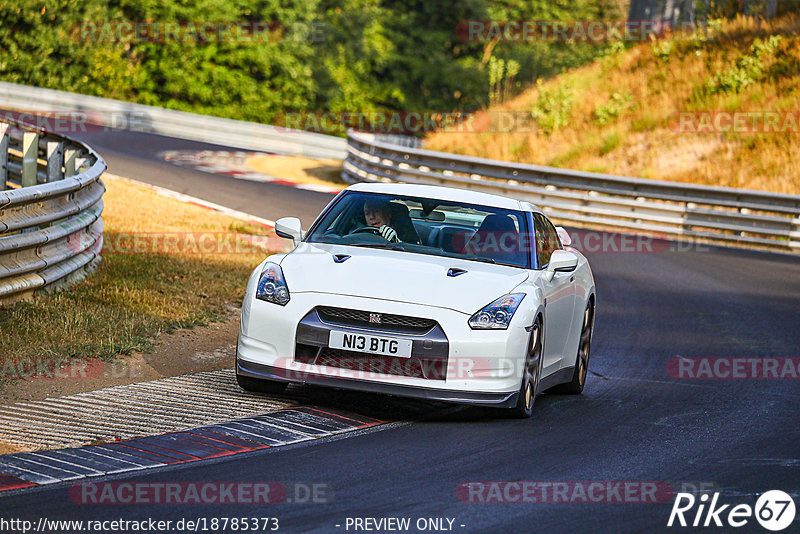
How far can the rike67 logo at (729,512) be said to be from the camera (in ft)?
18.7

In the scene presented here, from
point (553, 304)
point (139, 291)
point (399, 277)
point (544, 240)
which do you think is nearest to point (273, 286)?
point (399, 277)

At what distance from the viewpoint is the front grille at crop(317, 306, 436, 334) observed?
742cm

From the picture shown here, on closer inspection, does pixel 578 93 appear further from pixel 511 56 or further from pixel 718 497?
pixel 511 56

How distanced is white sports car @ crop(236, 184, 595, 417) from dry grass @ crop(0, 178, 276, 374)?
6.02ft

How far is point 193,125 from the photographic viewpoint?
3950cm

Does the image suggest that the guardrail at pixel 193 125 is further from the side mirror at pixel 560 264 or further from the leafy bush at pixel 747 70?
the side mirror at pixel 560 264

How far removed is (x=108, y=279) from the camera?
466 inches

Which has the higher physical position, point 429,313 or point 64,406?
point 429,313

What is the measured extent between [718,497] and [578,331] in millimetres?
3227

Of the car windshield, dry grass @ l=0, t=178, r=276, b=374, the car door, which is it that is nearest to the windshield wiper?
the car windshield

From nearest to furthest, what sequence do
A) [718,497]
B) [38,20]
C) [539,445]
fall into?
[718,497], [539,445], [38,20]

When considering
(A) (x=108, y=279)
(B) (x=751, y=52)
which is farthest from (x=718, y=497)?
(B) (x=751, y=52)

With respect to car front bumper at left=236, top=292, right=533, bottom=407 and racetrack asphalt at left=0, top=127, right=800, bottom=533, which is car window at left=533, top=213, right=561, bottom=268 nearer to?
racetrack asphalt at left=0, top=127, right=800, bottom=533

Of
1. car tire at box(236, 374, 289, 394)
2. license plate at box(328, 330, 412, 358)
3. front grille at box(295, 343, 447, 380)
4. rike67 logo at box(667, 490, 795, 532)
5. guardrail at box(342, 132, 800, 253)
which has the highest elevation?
license plate at box(328, 330, 412, 358)
